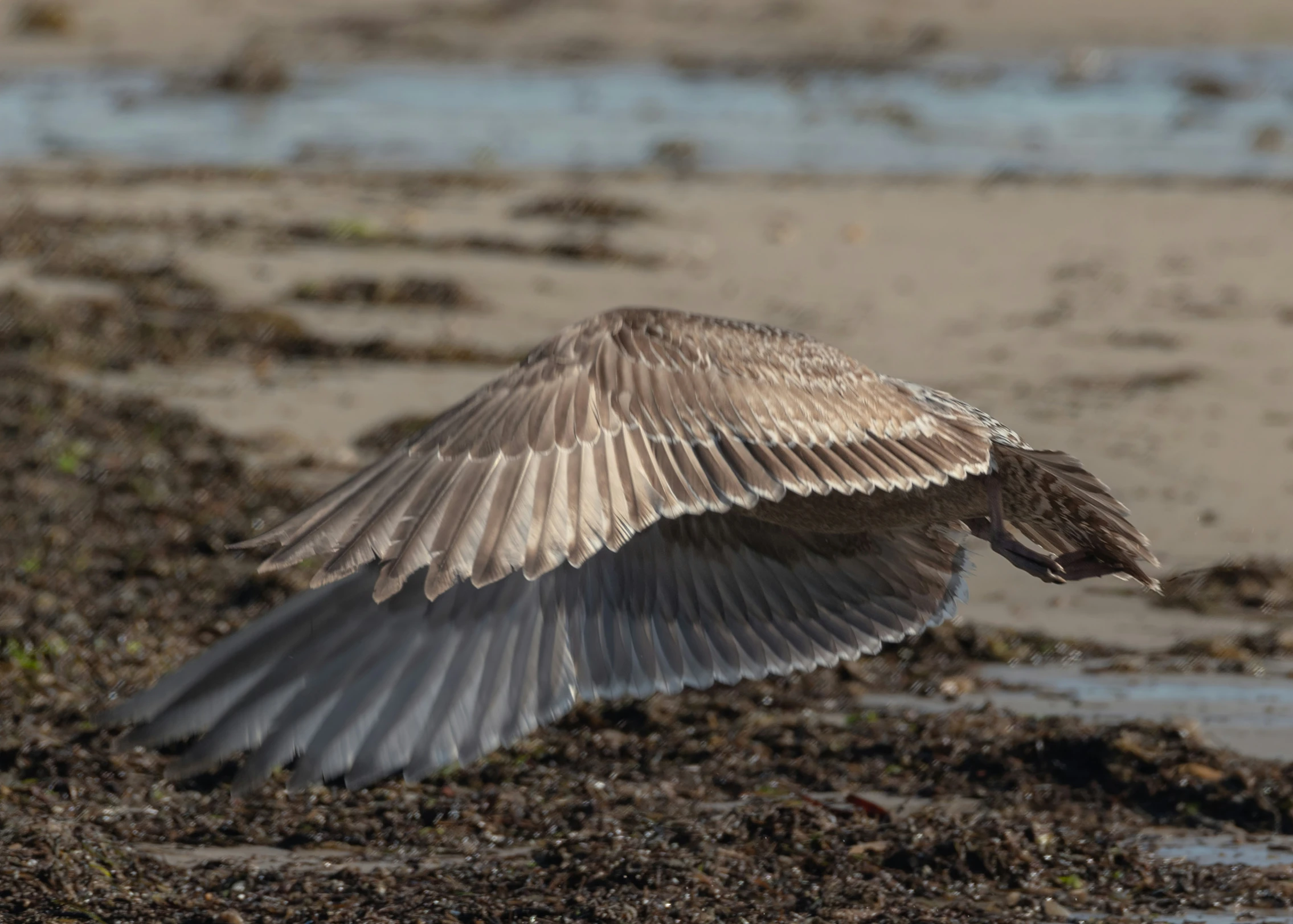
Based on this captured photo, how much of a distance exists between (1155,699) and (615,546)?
2671 mm

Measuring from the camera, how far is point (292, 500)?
23.1 ft

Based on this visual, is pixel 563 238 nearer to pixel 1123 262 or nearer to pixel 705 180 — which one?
pixel 705 180

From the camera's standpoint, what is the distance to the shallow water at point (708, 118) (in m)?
13.6

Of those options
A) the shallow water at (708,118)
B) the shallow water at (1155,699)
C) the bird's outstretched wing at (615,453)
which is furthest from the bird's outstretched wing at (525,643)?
the shallow water at (708,118)

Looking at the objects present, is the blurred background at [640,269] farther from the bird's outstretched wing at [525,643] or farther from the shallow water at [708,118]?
the bird's outstretched wing at [525,643]

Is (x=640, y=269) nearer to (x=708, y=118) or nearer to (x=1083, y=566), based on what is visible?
(x=708, y=118)

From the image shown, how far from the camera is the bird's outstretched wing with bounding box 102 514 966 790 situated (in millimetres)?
3730

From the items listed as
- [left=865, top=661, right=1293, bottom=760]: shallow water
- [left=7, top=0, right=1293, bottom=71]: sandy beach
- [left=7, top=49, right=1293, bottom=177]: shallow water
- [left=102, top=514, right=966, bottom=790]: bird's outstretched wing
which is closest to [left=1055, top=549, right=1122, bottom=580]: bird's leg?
[left=102, top=514, right=966, bottom=790]: bird's outstretched wing

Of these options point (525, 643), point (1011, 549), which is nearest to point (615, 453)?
point (525, 643)

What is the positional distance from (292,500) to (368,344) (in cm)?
195

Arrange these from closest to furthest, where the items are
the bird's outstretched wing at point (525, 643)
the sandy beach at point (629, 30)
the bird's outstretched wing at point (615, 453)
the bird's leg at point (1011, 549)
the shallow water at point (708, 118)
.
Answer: the bird's outstretched wing at point (615, 453)
the bird's outstretched wing at point (525, 643)
the bird's leg at point (1011, 549)
the shallow water at point (708, 118)
the sandy beach at point (629, 30)

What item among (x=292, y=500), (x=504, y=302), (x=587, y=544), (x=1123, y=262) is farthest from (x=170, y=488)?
(x=1123, y=262)

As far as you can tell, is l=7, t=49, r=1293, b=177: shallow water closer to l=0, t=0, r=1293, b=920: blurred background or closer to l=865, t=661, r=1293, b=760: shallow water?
l=0, t=0, r=1293, b=920: blurred background

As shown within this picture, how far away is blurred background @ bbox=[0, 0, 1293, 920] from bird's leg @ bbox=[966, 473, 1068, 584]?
124 centimetres
